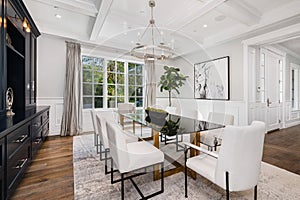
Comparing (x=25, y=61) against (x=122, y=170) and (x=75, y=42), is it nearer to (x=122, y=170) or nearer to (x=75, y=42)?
(x=75, y=42)

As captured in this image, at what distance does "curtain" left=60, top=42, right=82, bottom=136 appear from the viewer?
3.99 m

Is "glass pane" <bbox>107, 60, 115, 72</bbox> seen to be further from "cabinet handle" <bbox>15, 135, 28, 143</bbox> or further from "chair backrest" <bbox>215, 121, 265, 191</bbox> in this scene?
"chair backrest" <bbox>215, 121, 265, 191</bbox>

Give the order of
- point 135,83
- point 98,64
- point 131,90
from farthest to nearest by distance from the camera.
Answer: point 135,83 < point 131,90 < point 98,64

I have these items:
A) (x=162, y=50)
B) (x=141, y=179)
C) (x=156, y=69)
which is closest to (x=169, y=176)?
(x=141, y=179)

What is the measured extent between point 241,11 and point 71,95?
4.30 m

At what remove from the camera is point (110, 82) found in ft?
16.0

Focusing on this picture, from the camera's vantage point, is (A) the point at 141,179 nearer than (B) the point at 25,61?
Yes

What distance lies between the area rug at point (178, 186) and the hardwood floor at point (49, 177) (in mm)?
117

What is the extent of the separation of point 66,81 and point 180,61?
367 cm

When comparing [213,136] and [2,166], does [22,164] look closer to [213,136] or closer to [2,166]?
[2,166]

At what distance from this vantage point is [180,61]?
5332mm

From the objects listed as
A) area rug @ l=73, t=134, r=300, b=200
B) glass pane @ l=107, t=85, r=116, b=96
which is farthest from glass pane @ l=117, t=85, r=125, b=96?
area rug @ l=73, t=134, r=300, b=200

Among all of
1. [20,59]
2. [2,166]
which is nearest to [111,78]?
[20,59]

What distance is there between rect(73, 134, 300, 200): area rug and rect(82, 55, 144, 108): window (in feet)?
8.86
